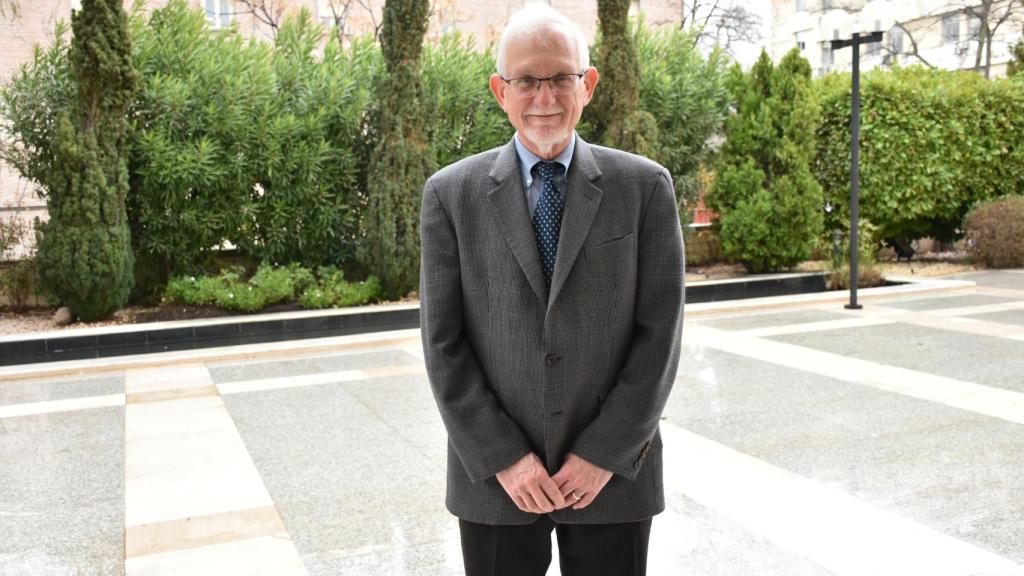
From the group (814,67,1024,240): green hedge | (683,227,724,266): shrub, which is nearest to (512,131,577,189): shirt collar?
(683,227,724,266): shrub

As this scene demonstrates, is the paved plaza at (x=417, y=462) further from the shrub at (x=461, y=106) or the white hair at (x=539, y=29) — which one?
the shrub at (x=461, y=106)

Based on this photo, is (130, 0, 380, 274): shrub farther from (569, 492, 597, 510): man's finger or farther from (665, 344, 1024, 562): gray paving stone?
(569, 492, 597, 510): man's finger

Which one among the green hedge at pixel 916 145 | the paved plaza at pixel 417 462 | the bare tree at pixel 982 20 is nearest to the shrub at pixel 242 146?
the paved plaza at pixel 417 462

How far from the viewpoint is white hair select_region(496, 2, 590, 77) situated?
1852 mm

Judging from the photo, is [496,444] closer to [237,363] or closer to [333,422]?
[333,422]

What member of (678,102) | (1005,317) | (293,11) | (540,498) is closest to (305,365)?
(540,498)

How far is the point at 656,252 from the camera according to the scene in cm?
193

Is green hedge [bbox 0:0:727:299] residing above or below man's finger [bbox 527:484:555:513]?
above

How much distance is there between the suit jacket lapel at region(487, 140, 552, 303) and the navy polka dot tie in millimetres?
20

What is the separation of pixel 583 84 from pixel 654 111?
Answer: 11209 mm

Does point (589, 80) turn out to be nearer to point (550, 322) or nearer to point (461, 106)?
point (550, 322)

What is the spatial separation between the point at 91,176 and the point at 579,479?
28.8 ft

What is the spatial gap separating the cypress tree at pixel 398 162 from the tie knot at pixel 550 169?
873 centimetres

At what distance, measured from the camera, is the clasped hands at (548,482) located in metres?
1.86
